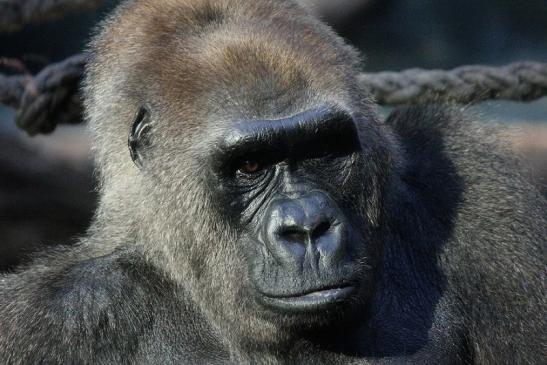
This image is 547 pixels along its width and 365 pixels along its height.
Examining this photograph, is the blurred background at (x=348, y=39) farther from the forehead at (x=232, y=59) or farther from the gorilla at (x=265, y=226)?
the forehead at (x=232, y=59)

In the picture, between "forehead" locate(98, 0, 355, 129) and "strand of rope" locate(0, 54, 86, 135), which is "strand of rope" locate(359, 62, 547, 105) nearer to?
"strand of rope" locate(0, 54, 86, 135)

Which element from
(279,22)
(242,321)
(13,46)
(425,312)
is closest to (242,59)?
(279,22)

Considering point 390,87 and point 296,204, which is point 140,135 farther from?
point 390,87

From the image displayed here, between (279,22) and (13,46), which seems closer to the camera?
(279,22)

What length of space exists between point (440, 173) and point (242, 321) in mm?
1392

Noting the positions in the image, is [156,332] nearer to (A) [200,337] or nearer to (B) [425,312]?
(A) [200,337]

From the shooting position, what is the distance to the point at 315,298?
146 inches

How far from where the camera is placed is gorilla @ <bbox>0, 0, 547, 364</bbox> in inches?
155

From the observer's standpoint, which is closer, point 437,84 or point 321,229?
point 321,229

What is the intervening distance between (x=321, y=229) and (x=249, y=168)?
1.47ft

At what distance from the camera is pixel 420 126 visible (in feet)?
16.7

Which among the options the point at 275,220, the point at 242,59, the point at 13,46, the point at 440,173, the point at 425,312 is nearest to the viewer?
the point at 275,220

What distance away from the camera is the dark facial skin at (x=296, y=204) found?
3.73 metres

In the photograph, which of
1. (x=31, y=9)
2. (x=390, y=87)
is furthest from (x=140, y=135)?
(x=390, y=87)
